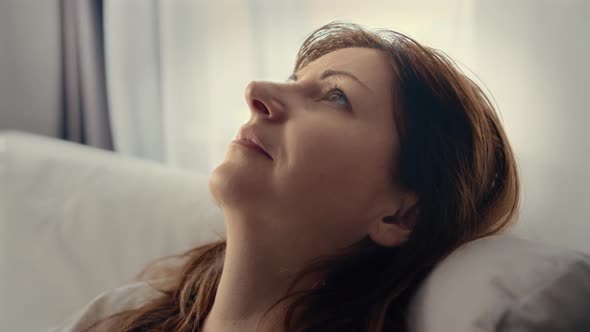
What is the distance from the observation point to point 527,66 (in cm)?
122

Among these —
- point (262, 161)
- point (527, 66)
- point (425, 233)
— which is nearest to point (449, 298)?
point (425, 233)

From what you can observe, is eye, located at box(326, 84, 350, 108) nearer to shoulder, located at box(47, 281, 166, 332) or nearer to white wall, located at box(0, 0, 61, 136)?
shoulder, located at box(47, 281, 166, 332)

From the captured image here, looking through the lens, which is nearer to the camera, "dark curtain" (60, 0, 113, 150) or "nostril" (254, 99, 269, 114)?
"nostril" (254, 99, 269, 114)

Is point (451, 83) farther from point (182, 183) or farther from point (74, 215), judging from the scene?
point (74, 215)

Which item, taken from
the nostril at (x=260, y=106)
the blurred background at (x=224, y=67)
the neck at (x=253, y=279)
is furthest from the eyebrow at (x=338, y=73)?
the blurred background at (x=224, y=67)

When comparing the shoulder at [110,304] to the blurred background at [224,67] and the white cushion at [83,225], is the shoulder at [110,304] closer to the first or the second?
the white cushion at [83,225]

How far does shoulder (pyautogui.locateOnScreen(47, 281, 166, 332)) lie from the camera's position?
122cm

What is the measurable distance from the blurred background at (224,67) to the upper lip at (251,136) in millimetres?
517

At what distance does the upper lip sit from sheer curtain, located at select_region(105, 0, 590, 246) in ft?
1.49

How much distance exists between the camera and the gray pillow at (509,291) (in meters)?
0.71

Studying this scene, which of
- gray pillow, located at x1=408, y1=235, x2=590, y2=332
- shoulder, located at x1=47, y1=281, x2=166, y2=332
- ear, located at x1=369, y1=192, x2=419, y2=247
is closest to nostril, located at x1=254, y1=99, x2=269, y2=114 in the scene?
ear, located at x1=369, y1=192, x2=419, y2=247

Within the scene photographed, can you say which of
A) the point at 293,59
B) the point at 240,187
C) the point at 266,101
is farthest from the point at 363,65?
the point at 293,59

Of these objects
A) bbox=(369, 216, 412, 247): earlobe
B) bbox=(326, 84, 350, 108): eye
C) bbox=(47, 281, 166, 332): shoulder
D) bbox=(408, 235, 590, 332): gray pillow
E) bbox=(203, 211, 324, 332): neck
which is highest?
bbox=(326, 84, 350, 108): eye

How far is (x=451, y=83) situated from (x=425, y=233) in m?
0.23
